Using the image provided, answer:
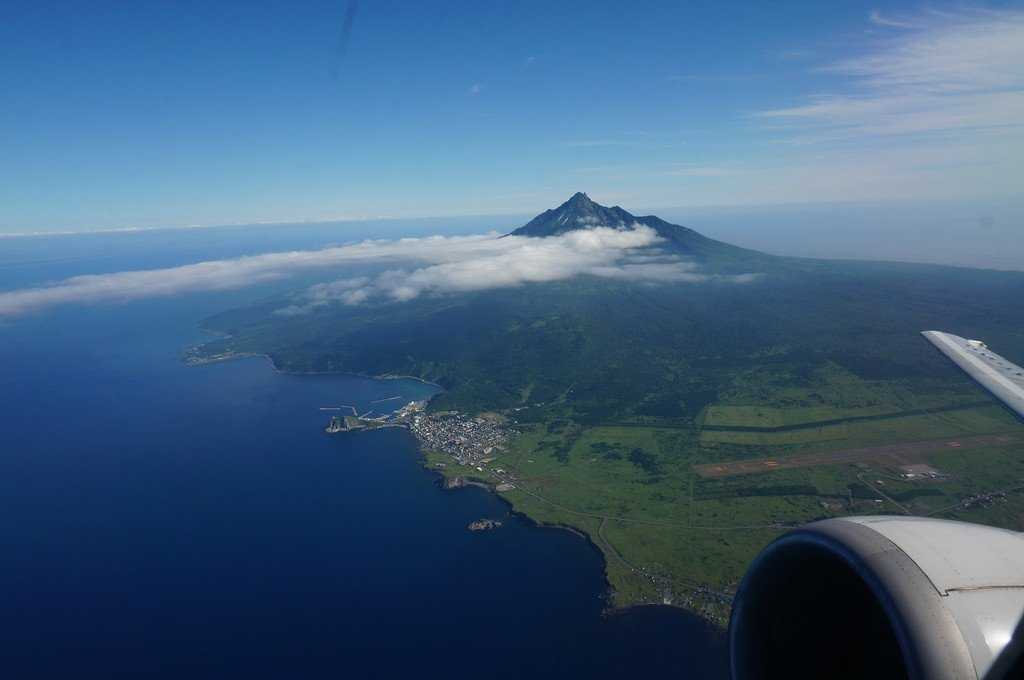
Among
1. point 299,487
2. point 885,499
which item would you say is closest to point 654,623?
point 885,499

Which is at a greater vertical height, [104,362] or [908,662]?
[908,662]

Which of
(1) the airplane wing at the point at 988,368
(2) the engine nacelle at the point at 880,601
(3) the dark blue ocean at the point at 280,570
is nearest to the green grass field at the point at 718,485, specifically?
(3) the dark blue ocean at the point at 280,570

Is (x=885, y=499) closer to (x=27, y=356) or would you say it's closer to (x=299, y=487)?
(x=299, y=487)

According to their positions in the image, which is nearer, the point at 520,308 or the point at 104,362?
the point at 104,362

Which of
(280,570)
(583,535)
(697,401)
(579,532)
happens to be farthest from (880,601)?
(697,401)

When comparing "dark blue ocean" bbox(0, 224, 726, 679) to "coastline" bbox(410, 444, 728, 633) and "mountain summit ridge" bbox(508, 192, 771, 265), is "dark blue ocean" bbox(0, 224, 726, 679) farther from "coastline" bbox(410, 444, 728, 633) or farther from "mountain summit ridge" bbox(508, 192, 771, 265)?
"mountain summit ridge" bbox(508, 192, 771, 265)

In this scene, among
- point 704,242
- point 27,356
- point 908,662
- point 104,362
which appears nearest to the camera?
point 908,662

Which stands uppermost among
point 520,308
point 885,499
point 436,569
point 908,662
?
point 908,662

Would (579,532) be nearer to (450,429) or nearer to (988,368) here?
(450,429)
